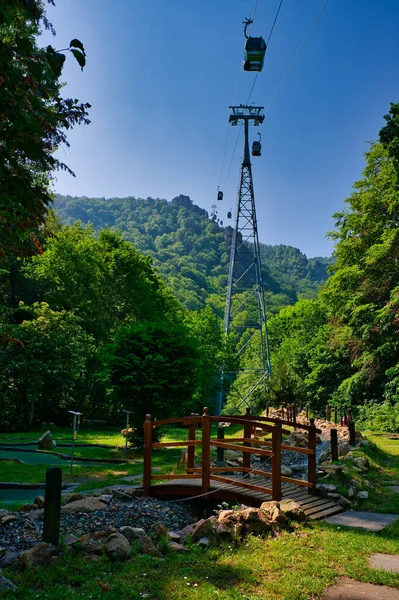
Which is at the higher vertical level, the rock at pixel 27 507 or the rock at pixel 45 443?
the rock at pixel 27 507

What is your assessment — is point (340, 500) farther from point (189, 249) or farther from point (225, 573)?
point (189, 249)

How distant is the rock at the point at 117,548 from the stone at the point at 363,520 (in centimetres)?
294

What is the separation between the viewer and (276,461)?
7141mm

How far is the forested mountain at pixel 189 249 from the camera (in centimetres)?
7562

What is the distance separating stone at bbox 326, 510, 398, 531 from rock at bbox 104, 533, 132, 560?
9.65 feet

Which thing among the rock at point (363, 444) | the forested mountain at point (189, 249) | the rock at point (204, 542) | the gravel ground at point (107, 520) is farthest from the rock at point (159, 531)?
the forested mountain at point (189, 249)

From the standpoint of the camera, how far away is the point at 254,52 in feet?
38.3

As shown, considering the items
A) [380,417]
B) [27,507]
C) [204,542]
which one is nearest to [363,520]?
[204,542]

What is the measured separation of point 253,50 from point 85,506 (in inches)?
434

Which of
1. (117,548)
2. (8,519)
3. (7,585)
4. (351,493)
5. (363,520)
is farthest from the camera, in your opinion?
(351,493)

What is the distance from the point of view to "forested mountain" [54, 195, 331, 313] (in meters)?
75.6

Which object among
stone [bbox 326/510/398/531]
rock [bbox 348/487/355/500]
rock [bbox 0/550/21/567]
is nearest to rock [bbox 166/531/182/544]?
rock [bbox 0/550/21/567]

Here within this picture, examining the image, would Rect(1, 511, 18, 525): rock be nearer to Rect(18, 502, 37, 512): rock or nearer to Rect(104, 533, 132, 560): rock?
Rect(18, 502, 37, 512): rock

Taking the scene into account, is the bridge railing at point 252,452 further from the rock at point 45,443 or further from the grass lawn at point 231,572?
the rock at point 45,443
